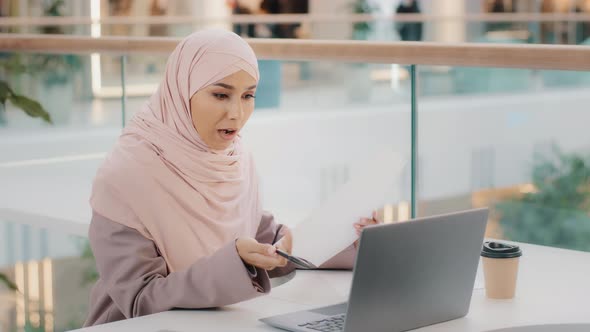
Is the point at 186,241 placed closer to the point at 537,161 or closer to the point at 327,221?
the point at 327,221

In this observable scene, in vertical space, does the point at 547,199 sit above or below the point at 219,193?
below

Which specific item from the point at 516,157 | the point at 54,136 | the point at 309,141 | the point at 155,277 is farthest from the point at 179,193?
the point at 309,141

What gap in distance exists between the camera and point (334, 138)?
683cm

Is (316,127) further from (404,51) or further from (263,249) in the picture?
(263,249)

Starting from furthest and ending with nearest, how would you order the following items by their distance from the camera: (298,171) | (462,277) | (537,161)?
1. (298,171)
2. (537,161)
3. (462,277)

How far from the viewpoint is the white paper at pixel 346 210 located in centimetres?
161

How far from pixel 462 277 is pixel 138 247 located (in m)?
0.55

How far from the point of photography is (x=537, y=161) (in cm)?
421

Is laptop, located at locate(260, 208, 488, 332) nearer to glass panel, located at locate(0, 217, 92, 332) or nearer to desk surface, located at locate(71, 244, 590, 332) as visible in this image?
desk surface, located at locate(71, 244, 590, 332)

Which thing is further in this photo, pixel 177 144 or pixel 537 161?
pixel 537 161

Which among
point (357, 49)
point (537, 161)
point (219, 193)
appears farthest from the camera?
point (537, 161)

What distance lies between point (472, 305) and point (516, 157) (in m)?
3.59

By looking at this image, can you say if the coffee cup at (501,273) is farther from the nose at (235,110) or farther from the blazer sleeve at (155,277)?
the nose at (235,110)

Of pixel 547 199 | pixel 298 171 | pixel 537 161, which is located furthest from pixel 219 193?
pixel 298 171
